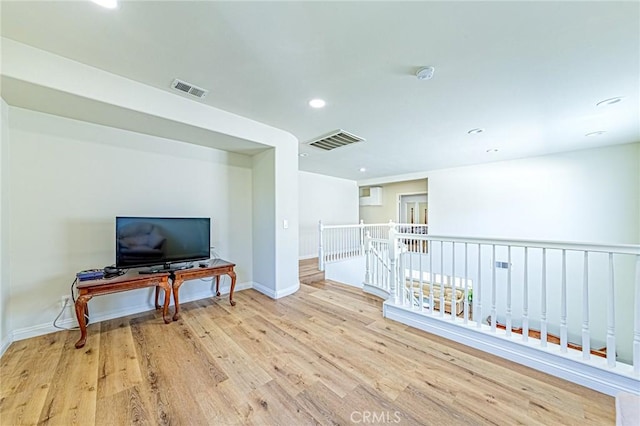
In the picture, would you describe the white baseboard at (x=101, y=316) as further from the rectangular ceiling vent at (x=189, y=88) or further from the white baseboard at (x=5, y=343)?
the rectangular ceiling vent at (x=189, y=88)

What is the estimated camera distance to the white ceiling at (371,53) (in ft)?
5.02

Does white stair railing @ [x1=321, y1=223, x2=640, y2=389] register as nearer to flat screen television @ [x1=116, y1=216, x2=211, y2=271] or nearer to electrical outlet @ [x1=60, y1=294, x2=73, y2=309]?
flat screen television @ [x1=116, y1=216, x2=211, y2=271]

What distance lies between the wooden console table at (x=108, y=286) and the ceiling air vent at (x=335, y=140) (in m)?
2.89

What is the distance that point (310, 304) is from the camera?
338 centimetres

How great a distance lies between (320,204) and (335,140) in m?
3.10

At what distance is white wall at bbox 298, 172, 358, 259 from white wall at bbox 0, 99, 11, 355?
457 centimetres

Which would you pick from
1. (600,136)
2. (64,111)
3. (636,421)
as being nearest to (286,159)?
(64,111)

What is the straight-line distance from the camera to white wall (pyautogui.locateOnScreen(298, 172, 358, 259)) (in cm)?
643

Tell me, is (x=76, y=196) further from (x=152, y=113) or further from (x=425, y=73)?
(x=425, y=73)

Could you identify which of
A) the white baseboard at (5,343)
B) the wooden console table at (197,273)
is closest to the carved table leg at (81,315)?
the white baseboard at (5,343)

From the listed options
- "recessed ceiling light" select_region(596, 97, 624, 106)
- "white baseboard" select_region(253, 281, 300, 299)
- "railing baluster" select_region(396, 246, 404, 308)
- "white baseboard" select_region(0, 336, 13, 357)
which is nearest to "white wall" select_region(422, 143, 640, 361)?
"recessed ceiling light" select_region(596, 97, 624, 106)

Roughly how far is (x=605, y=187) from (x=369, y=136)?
437 cm

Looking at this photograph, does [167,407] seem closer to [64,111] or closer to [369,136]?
[64,111]

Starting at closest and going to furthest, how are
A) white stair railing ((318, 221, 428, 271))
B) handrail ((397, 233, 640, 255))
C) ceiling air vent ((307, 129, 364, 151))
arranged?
1. handrail ((397, 233, 640, 255))
2. ceiling air vent ((307, 129, 364, 151))
3. white stair railing ((318, 221, 428, 271))
